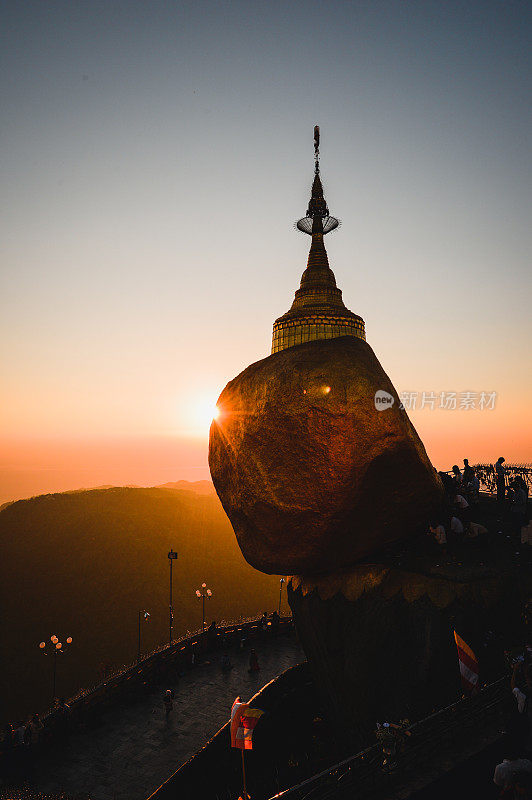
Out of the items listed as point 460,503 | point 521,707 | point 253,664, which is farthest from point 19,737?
point 460,503

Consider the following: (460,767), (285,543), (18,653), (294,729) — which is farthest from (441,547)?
(18,653)

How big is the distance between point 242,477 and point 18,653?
70.5 metres

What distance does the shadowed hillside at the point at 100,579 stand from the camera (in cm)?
6337

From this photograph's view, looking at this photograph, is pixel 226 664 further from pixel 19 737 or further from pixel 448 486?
pixel 448 486

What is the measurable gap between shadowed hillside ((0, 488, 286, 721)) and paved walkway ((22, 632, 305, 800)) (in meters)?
47.8

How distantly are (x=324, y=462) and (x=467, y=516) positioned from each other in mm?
6520

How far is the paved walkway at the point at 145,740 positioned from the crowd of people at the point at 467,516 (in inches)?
508

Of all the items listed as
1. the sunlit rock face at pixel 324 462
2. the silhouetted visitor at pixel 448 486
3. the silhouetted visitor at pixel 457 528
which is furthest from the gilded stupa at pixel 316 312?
the silhouetted visitor at pixel 457 528

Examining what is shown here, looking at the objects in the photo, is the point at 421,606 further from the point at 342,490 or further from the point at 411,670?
the point at 342,490

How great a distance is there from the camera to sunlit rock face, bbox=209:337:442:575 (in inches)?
439

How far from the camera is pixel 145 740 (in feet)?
56.5

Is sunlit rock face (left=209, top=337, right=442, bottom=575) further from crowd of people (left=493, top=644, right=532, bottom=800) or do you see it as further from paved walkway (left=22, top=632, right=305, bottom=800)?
paved walkway (left=22, top=632, right=305, bottom=800)

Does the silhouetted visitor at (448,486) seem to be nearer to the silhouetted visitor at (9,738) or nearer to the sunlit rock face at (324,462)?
the sunlit rock face at (324,462)

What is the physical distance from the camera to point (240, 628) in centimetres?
2722
